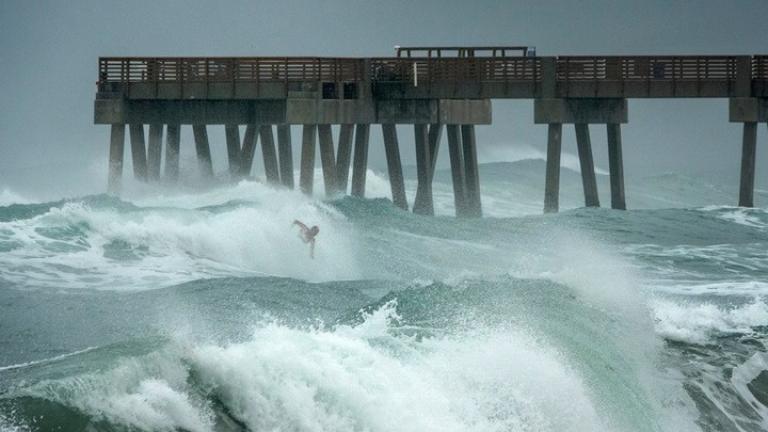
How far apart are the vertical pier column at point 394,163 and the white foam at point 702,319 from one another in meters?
19.7

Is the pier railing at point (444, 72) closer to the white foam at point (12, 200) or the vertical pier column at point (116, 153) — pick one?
the vertical pier column at point (116, 153)

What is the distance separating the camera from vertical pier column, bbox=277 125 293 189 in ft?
142

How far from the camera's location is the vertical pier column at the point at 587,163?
1668 inches

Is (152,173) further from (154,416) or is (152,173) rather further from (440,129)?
(154,416)

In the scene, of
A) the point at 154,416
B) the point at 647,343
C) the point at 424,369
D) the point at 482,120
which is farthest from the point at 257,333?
the point at 482,120

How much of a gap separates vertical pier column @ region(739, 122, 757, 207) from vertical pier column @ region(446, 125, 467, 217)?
8.92 m

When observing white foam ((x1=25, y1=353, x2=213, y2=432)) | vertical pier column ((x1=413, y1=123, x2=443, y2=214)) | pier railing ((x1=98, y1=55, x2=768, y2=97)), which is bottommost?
vertical pier column ((x1=413, y1=123, x2=443, y2=214))

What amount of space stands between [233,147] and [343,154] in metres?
6.18

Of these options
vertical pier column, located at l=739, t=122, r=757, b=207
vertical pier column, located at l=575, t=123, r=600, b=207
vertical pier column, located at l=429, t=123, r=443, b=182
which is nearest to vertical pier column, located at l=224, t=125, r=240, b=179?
vertical pier column, located at l=429, t=123, r=443, b=182

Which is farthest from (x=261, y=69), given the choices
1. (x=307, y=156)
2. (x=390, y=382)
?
(x=390, y=382)

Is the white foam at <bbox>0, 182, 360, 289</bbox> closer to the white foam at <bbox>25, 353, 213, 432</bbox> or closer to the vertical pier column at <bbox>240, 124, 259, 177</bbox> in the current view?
the white foam at <bbox>25, 353, 213, 432</bbox>

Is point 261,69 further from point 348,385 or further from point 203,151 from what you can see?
point 348,385

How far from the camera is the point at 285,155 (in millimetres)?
43656

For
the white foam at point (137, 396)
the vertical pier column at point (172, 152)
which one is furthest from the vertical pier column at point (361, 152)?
the white foam at point (137, 396)
